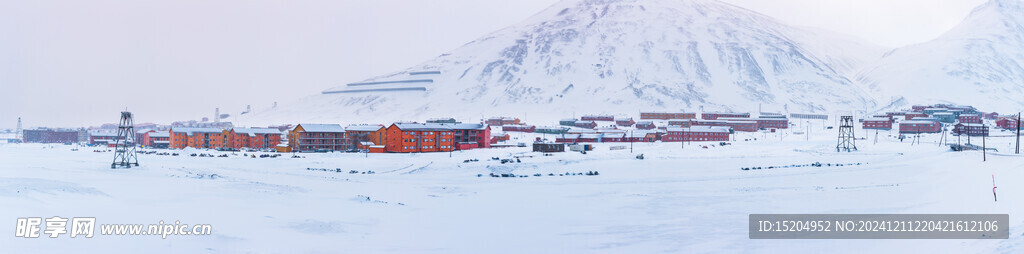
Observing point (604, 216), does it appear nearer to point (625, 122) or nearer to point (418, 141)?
point (418, 141)

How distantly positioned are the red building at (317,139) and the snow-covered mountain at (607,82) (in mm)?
68451

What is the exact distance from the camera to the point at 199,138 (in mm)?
65750

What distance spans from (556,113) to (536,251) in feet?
394

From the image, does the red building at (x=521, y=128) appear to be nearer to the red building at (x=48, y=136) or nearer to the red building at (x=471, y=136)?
A: the red building at (x=471, y=136)

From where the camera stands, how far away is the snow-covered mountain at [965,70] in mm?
153375

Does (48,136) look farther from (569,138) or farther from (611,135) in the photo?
(611,135)

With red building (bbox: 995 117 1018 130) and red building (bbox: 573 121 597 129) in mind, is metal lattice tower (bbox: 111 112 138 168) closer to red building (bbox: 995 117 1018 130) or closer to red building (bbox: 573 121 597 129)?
red building (bbox: 573 121 597 129)

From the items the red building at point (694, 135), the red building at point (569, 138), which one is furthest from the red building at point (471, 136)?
the red building at point (694, 135)

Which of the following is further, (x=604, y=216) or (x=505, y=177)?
(x=505, y=177)

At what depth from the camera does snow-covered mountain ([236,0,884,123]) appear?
486 ft

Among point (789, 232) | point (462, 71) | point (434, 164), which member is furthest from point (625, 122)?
point (462, 71)

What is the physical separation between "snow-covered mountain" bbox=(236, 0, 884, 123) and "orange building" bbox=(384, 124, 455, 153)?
2700 inches

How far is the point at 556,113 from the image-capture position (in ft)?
448

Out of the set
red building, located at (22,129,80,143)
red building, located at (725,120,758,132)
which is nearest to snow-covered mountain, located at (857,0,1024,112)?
red building, located at (725,120,758,132)
